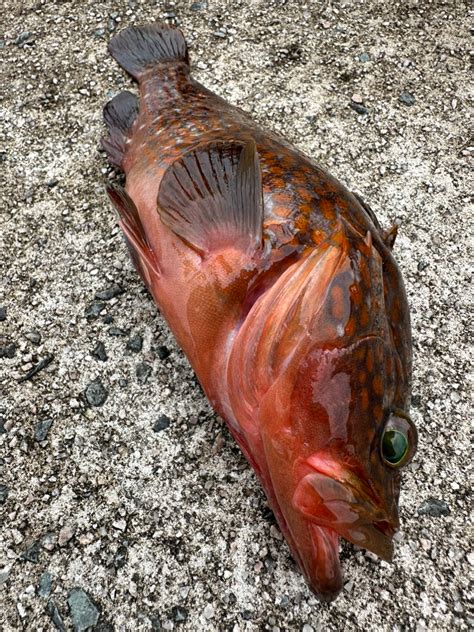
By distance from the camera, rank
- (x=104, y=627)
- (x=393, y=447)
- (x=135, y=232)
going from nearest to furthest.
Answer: (x=393, y=447), (x=104, y=627), (x=135, y=232)

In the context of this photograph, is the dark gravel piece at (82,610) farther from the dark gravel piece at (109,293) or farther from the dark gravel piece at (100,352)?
the dark gravel piece at (109,293)

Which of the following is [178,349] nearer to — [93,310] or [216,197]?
[93,310]

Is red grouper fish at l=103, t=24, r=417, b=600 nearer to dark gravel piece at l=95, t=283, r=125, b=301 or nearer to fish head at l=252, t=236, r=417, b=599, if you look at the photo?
fish head at l=252, t=236, r=417, b=599

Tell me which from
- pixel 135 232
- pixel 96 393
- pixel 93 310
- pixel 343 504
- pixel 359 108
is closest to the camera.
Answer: pixel 343 504

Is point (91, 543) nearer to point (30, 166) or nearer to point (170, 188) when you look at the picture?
point (170, 188)

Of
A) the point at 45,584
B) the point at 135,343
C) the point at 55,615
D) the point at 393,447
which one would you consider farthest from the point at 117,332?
the point at 393,447

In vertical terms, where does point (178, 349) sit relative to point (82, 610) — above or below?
above

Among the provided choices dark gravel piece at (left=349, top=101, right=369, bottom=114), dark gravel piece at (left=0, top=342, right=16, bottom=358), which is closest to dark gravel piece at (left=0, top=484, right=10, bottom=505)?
dark gravel piece at (left=0, top=342, right=16, bottom=358)
